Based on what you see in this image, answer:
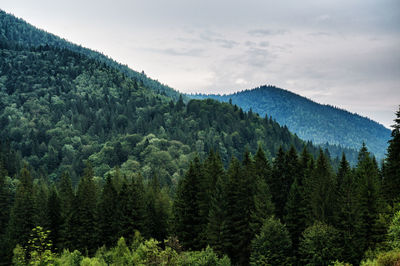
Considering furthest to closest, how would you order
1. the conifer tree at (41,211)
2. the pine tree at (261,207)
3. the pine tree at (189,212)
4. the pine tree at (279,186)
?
the conifer tree at (41,211)
the pine tree at (189,212)
the pine tree at (279,186)
the pine tree at (261,207)

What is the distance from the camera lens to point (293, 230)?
55.3 m

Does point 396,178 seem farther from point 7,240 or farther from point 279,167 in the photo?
point 7,240

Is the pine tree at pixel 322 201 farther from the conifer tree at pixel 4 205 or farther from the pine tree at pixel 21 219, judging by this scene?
the conifer tree at pixel 4 205

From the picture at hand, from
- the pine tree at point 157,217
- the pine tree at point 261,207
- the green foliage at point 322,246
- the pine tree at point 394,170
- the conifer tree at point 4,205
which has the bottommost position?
the conifer tree at point 4,205

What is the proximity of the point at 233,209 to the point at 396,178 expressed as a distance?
2271 cm

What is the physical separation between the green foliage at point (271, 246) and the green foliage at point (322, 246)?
2629mm

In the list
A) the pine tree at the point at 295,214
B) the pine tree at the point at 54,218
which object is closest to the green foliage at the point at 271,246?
the pine tree at the point at 295,214

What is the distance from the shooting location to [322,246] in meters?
46.5

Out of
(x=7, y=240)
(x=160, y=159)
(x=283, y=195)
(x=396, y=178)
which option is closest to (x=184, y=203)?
(x=283, y=195)

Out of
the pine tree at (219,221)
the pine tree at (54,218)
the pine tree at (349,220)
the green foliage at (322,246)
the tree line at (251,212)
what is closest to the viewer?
the green foliage at (322,246)

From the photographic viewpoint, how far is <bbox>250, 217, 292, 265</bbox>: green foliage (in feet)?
158

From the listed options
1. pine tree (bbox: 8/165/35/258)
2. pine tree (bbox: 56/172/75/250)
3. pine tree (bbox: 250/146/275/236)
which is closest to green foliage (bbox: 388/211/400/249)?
pine tree (bbox: 250/146/275/236)

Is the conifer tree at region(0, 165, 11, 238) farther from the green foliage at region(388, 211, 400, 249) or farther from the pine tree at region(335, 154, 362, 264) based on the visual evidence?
the green foliage at region(388, 211, 400, 249)

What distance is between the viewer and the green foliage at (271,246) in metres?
48.2
